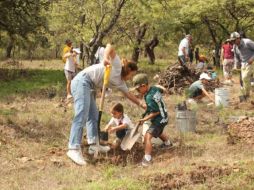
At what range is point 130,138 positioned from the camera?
7.51m

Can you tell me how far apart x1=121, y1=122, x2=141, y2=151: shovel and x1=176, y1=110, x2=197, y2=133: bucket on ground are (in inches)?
73.9

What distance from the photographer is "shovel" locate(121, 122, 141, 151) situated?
24.3 feet

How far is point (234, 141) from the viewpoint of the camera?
7.73m

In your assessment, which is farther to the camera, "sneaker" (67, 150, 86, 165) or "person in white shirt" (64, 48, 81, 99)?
"person in white shirt" (64, 48, 81, 99)

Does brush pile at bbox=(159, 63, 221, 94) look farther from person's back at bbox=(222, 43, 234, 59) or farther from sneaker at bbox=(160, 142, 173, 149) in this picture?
sneaker at bbox=(160, 142, 173, 149)

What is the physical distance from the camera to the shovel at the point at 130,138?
7410 mm

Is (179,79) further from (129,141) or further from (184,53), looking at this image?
(129,141)

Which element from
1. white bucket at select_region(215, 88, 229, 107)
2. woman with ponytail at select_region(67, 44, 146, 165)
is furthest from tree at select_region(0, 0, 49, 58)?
woman with ponytail at select_region(67, 44, 146, 165)

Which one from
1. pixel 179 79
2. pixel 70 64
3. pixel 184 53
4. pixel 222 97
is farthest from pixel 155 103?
pixel 184 53

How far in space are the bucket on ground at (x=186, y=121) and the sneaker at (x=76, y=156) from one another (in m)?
2.84

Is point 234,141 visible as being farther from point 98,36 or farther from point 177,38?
point 177,38

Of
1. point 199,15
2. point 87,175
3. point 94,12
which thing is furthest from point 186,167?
point 199,15

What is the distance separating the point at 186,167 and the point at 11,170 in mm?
2352

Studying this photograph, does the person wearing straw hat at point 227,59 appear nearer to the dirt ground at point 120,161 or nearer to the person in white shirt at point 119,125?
the dirt ground at point 120,161
